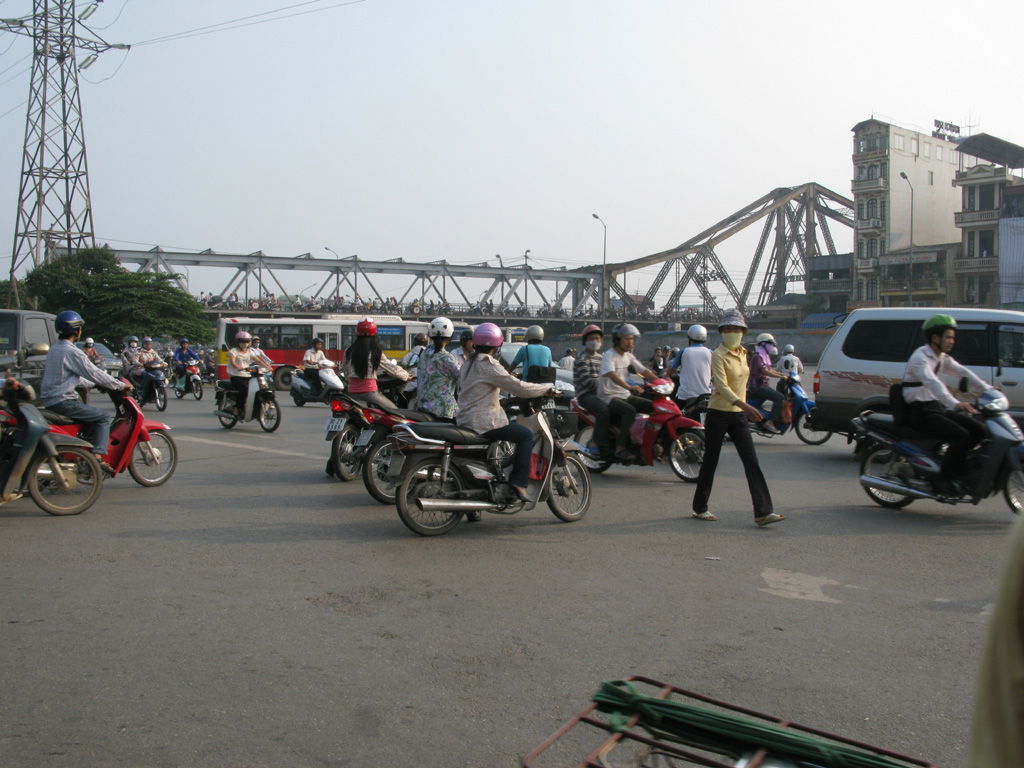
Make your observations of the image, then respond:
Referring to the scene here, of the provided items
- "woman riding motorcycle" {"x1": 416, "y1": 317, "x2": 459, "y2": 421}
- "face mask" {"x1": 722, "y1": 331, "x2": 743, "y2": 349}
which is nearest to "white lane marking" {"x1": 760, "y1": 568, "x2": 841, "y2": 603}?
"face mask" {"x1": 722, "y1": 331, "x2": 743, "y2": 349}

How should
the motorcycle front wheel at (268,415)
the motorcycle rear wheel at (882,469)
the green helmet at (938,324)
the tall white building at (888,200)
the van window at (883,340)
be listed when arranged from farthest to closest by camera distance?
the tall white building at (888,200), the motorcycle front wheel at (268,415), the van window at (883,340), the motorcycle rear wheel at (882,469), the green helmet at (938,324)

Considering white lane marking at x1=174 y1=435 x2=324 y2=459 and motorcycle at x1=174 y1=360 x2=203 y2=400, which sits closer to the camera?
white lane marking at x1=174 y1=435 x2=324 y2=459

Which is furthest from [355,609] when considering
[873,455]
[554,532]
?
[873,455]

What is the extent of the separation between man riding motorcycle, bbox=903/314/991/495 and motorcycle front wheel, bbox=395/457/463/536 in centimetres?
382

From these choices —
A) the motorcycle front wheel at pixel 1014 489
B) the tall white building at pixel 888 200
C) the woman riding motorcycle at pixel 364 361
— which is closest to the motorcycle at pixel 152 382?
the woman riding motorcycle at pixel 364 361

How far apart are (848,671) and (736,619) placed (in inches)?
31.3

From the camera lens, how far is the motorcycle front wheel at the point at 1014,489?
705 centimetres

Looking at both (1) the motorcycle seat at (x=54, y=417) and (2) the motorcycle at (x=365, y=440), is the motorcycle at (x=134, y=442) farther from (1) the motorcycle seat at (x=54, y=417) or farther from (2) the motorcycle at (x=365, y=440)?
(2) the motorcycle at (x=365, y=440)

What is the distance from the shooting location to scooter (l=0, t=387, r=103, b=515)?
6.91 meters

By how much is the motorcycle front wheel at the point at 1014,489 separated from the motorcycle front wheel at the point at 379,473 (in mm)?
4960

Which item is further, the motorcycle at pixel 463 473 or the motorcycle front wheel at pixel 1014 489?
the motorcycle front wheel at pixel 1014 489

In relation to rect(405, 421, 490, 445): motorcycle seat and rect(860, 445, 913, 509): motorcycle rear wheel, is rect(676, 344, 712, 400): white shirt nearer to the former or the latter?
rect(860, 445, 913, 509): motorcycle rear wheel

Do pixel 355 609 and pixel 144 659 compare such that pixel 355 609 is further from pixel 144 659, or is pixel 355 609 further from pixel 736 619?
pixel 736 619

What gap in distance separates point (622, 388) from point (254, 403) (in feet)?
23.2
